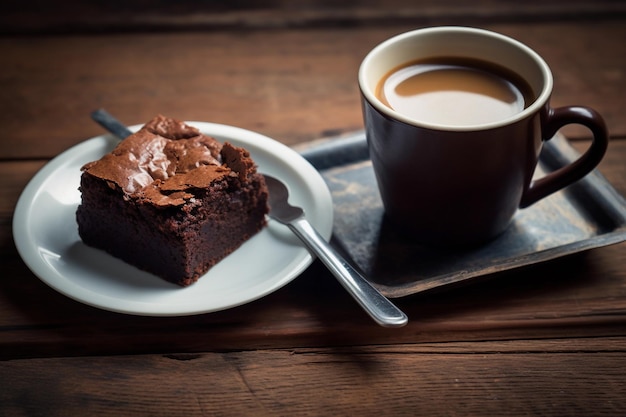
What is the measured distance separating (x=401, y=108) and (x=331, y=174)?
0.83 feet

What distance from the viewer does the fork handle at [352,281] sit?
1.03 m

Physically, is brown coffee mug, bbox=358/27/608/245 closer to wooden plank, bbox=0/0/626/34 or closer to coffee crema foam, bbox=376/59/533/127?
coffee crema foam, bbox=376/59/533/127

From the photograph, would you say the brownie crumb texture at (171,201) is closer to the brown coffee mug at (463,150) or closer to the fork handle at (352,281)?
the fork handle at (352,281)

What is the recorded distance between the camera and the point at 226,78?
177 cm

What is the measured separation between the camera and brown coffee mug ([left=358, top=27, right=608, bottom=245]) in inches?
43.3

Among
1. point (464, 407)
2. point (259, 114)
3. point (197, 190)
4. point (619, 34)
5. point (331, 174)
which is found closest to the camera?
point (464, 407)

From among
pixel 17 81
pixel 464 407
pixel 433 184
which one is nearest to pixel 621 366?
pixel 464 407

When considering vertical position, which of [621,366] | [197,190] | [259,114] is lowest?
[621,366]

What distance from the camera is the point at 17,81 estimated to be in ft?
5.72

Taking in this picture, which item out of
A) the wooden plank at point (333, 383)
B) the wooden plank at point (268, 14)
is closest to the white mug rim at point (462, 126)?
the wooden plank at point (333, 383)

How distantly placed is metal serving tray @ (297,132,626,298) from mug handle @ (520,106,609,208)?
7cm

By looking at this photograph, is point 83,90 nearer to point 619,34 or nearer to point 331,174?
point 331,174

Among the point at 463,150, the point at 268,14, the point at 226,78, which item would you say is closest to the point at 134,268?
the point at 463,150

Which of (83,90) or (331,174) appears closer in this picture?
(331,174)
